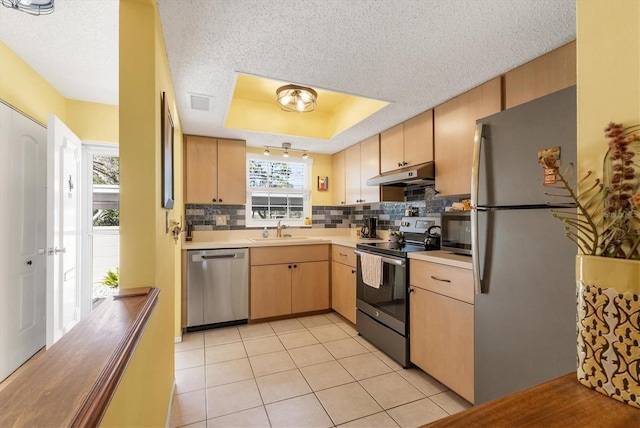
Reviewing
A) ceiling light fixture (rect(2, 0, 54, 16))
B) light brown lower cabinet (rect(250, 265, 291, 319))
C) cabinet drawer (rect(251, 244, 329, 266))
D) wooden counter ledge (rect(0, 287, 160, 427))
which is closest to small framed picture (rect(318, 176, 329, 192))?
cabinet drawer (rect(251, 244, 329, 266))

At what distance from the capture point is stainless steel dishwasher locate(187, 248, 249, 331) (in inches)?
118

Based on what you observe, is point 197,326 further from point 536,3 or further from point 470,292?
point 536,3

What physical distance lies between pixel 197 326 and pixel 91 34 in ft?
8.87

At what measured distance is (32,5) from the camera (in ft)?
3.90

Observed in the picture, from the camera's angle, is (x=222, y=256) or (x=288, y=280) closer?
(x=222, y=256)

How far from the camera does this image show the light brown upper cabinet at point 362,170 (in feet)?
10.7

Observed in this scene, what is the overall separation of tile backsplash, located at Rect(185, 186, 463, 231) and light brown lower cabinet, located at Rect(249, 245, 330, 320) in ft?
2.34

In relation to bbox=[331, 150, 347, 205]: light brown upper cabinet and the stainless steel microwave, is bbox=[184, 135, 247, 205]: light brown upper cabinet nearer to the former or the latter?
bbox=[331, 150, 347, 205]: light brown upper cabinet

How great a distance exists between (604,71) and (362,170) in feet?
9.27

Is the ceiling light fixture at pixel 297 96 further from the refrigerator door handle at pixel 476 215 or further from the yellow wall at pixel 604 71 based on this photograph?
the yellow wall at pixel 604 71

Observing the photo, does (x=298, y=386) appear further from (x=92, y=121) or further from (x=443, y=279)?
(x=92, y=121)

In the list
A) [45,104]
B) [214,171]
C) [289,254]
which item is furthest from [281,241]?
[45,104]

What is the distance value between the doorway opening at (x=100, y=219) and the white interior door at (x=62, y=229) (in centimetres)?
28

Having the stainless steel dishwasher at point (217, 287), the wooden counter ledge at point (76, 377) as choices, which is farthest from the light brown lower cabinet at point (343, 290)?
the wooden counter ledge at point (76, 377)
